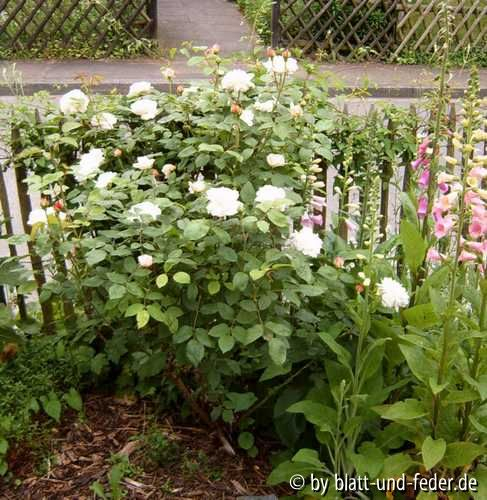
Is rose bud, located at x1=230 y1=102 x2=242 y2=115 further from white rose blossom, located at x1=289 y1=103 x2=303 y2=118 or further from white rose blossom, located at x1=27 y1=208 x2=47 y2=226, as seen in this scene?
white rose blossom, located at x1=27 y1=208 x2=47 y2=226

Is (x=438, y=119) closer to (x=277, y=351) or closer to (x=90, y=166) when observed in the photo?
(x=277, y=351)

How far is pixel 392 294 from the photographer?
2453 millimetres

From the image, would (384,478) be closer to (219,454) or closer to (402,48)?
(219,454)

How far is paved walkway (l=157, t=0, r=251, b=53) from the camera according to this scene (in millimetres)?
13508

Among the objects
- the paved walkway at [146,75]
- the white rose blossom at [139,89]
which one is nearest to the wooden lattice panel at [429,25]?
the paved walkway at [146,75]

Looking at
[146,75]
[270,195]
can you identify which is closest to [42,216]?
[270,195]

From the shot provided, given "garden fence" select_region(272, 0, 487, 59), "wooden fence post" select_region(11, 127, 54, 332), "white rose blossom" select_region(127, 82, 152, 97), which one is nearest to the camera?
"white rose blossom" select_region(127, 82, 152, 97)

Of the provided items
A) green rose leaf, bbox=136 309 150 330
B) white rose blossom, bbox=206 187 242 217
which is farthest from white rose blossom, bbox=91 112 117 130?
green rose leaf, bbox=136 309 150 330

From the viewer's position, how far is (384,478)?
2.44m

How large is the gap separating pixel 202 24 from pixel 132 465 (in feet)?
44.5

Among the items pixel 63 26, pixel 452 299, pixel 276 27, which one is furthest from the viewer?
pixel 63 26

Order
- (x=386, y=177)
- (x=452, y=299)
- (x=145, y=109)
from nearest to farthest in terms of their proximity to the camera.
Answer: (x=452, y=299), (x=145, y=109), (x=386, y=177)

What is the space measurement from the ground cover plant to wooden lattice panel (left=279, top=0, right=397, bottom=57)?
31.0 feet

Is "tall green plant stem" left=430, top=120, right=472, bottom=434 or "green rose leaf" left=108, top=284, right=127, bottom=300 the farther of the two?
"green rose leaf" left=108, top=284, right=127, bottom=300
